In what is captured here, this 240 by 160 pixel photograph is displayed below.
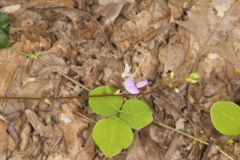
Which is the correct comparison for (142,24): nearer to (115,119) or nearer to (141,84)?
(141,84)

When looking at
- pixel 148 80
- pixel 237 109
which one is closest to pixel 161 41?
pixel 148 80

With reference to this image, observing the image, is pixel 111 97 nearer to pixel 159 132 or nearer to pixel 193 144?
pixel 159 132

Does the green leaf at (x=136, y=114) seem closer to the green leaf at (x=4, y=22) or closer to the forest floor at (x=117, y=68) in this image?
the forest floor at (x=117, y=68)

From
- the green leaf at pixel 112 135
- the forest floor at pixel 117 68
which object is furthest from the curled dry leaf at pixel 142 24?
the green leaf at pixel 112 135

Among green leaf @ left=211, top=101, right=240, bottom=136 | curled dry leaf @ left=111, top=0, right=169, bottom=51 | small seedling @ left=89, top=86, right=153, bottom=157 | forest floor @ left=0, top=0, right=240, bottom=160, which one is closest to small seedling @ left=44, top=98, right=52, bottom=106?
forest floor @ left=0, top=0, right=240, bottom=160

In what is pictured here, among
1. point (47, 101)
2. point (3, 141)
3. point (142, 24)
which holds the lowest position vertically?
point (3, 141)

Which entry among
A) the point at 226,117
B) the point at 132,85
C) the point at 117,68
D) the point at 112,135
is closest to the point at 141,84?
the point at 132,85

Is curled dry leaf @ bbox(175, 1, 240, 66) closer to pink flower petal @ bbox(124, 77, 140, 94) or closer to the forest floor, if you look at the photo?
the forest floor
